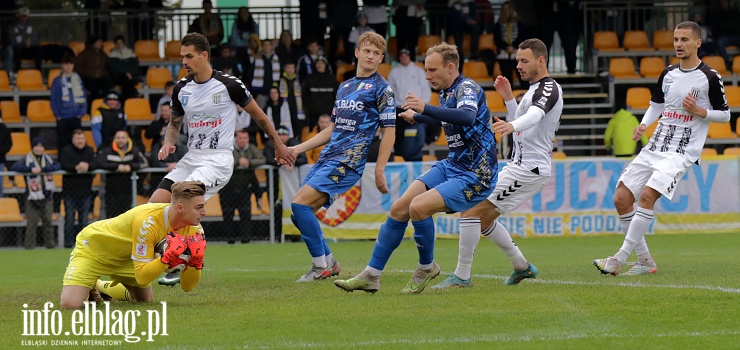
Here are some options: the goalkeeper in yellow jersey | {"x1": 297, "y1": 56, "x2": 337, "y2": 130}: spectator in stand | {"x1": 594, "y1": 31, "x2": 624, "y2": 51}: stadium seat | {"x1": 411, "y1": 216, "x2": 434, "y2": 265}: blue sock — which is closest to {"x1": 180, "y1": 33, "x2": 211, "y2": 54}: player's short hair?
the goalkeeper in yellow jersey

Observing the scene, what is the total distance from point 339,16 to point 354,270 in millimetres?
13397

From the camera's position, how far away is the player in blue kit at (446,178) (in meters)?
8.98

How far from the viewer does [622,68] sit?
26297 millimetres

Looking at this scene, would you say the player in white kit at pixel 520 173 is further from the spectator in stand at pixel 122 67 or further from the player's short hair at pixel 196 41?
the spectator in stand at pixel 122 67

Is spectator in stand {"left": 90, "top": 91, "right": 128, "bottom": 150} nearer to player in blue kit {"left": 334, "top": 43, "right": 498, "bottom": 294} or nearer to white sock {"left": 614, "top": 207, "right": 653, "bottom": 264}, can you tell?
white sock {"left": 614, "top": 207, "right": 653, "bottom": 264}

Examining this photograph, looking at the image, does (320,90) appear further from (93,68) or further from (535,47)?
(535,47)

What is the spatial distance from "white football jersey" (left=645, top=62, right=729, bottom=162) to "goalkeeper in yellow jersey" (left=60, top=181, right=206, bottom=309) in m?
5.01

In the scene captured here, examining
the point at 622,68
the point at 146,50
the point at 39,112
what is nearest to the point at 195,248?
the point at 39,112

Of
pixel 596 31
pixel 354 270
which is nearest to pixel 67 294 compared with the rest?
pixel 354 270

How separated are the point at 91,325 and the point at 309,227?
3.49 metres

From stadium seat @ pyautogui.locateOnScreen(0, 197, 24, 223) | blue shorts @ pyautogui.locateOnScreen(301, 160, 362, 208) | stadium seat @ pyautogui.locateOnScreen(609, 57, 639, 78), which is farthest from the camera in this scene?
stadium seat @ pyautogui.locateOnScreen(609, 57, 639, 78)

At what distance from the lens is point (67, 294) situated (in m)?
8.38

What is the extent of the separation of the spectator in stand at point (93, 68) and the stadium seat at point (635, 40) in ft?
40.0

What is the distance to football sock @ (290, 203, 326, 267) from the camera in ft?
35.0
